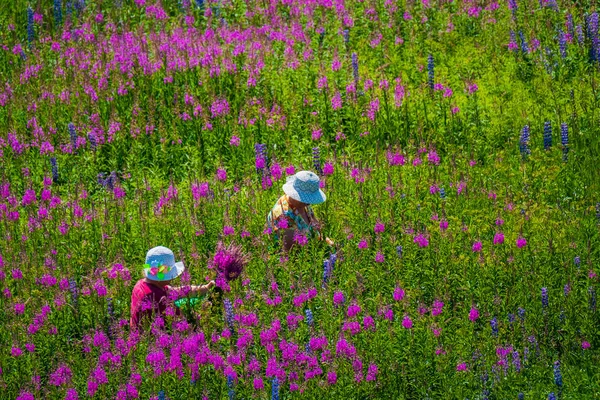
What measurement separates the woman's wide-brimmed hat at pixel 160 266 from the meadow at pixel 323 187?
13.8 inches

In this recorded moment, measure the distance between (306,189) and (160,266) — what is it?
5.46 feet

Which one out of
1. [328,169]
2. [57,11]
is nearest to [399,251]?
[328,169]

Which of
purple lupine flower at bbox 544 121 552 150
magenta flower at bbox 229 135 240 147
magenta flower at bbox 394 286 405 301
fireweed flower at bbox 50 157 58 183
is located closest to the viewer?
magenta flower at bbox 394 286 405 301

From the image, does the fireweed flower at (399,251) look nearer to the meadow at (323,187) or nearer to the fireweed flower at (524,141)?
the meadow at (323,187)

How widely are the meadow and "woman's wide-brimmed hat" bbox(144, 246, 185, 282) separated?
1.15ft

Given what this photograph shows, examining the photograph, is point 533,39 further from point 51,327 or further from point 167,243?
point 51,327

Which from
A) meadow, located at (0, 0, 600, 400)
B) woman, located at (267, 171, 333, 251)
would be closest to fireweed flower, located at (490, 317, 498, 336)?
meadow, located at (0, 0, 600, 400)

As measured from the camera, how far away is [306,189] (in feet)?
33.0

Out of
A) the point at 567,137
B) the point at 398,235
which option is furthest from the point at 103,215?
the point at 567,137

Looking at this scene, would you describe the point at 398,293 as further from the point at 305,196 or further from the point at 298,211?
the point at 298,211

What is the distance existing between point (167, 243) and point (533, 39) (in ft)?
19.9

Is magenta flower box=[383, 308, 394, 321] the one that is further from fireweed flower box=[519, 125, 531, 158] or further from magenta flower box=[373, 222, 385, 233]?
fireweed flower box=[519, 125, 531, 158]

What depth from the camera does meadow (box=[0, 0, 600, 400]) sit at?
8.38 meters

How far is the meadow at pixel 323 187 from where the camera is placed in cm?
838
